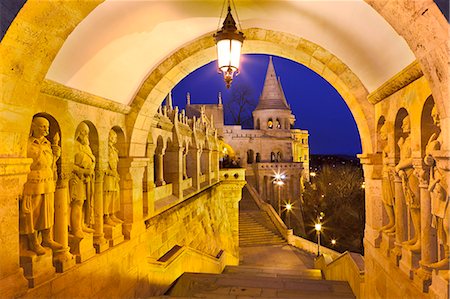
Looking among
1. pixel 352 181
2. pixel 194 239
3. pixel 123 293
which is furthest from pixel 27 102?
pixel 352 181

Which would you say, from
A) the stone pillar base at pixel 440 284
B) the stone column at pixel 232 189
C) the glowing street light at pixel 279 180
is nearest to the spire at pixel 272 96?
the glowing street light at pixel 279 180

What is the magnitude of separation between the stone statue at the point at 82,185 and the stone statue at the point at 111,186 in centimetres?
44

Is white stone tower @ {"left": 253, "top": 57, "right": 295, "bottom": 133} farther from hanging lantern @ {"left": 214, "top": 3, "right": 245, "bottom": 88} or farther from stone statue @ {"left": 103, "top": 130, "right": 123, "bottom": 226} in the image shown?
hanging lantern @ {"left": 214, "top": 3, "right": 245, "bottom": 88}

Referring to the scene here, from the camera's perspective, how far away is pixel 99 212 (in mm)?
5000

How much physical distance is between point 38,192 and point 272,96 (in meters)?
36.2

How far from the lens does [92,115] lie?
4.82 meters

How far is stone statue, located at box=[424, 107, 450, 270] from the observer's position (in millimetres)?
2750

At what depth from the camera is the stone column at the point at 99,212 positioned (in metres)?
4.88

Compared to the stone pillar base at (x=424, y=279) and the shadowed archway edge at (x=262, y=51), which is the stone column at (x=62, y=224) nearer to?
the shadowed archway edge at (x=262, y=51)

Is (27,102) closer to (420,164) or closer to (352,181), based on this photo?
(420,164)

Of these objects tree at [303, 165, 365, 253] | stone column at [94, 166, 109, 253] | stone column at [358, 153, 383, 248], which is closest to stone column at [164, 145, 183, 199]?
stone column at [94, 166, 109, 253]

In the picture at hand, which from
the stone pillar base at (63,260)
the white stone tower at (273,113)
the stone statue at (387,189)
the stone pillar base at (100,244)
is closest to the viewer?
the stone pillar base at (63,260)

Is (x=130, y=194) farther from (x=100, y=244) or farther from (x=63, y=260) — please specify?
(x=63, y=260)

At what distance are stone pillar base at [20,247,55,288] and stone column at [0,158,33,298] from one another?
0.68 ft
